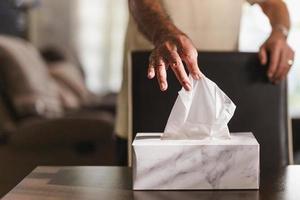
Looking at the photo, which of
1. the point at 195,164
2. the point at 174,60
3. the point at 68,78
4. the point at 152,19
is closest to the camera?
the point at 195,164

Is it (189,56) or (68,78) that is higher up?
(189,56)

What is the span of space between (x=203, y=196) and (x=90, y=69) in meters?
4.48

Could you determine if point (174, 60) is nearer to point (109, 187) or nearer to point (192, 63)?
point (192, 63)

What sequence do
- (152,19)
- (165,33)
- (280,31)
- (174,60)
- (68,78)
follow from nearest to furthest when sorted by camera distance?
(174,60) → (165,33) → (152,19) → (280,31) → (68,78)

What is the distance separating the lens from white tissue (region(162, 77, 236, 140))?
1.12m

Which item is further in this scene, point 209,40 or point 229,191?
point 209,40

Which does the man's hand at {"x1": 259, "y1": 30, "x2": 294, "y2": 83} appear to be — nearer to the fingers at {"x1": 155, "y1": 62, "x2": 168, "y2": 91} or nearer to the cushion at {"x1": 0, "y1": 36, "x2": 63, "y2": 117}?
the fingers at {"x1": 155, "y1": 62, "x2": 168, "y2": 91}

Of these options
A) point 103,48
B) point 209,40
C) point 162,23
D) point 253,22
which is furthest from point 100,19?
point 162,23

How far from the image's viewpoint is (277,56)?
4.98 ft

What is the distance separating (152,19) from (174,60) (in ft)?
1.09

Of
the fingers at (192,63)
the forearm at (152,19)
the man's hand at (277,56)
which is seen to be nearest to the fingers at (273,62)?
the man's hand at (277,56)

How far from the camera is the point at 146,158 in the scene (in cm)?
105

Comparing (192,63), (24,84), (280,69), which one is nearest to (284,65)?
(280,69)

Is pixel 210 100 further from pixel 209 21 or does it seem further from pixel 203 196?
pixel 209 21
